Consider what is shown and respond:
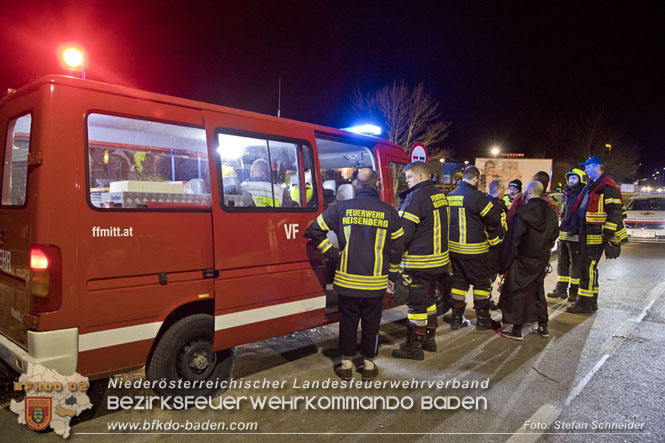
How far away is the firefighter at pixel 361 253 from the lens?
3.56 metres

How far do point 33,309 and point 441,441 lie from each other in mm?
2771

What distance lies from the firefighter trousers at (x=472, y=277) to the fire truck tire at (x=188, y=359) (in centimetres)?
291

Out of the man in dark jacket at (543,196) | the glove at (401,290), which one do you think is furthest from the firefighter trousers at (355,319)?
the man in dark jacket at (543,196)

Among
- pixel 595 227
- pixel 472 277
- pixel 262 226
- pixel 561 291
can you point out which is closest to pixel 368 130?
pixel 472 277

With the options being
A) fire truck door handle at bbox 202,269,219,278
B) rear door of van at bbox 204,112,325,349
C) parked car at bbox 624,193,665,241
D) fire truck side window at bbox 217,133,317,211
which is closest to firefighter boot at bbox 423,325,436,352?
rear door of van at bbox 204,112,325,349

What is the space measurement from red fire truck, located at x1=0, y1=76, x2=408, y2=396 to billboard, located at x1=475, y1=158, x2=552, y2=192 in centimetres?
2034

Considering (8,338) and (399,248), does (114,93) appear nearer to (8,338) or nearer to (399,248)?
(8,338)

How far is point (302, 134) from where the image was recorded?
400 cm

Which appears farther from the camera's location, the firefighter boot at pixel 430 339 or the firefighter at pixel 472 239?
the firefighter at pixel 472 239

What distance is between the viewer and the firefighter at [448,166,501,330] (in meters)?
4.93

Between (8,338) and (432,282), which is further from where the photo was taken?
(432,282)

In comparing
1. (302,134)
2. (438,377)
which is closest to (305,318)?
(438,377)

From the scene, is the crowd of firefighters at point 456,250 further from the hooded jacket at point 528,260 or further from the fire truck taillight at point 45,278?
the fire truck taillight at point 45,278

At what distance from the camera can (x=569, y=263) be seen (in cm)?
711
